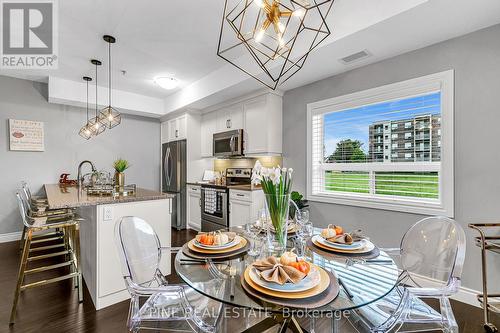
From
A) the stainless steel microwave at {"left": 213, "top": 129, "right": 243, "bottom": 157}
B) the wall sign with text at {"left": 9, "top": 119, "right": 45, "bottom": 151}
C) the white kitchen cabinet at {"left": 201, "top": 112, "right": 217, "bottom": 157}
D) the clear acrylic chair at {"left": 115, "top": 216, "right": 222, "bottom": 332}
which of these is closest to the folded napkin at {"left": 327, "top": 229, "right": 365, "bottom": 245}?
the clear acrylic chair at {"left": 115, "top": 216, "right": 222, "bottom": 332}

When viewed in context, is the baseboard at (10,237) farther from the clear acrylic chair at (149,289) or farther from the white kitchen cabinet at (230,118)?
the clear acrylic chair at (149,289)

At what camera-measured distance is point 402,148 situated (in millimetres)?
2723

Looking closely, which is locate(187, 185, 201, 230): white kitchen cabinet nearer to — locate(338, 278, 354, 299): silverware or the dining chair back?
the dining chair back

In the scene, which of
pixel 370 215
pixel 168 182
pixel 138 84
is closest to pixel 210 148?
pixel 168 182

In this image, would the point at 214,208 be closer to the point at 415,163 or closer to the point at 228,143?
the point at 228,143

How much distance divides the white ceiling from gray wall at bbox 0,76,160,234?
0.47 m

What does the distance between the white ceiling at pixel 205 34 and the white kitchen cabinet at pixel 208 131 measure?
72cm

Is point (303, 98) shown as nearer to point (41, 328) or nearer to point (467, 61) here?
point (467, 61)

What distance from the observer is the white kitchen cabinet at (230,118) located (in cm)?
416

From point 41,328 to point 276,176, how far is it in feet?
7.43

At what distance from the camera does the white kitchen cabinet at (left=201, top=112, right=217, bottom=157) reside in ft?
15.5

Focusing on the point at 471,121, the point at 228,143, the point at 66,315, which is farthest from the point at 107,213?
the point at 471,121

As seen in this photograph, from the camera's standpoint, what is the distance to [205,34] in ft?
9.19

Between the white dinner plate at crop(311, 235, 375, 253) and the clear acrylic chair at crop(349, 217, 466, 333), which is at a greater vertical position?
the white dinner plate at crop(311, 235, 375, 253)
